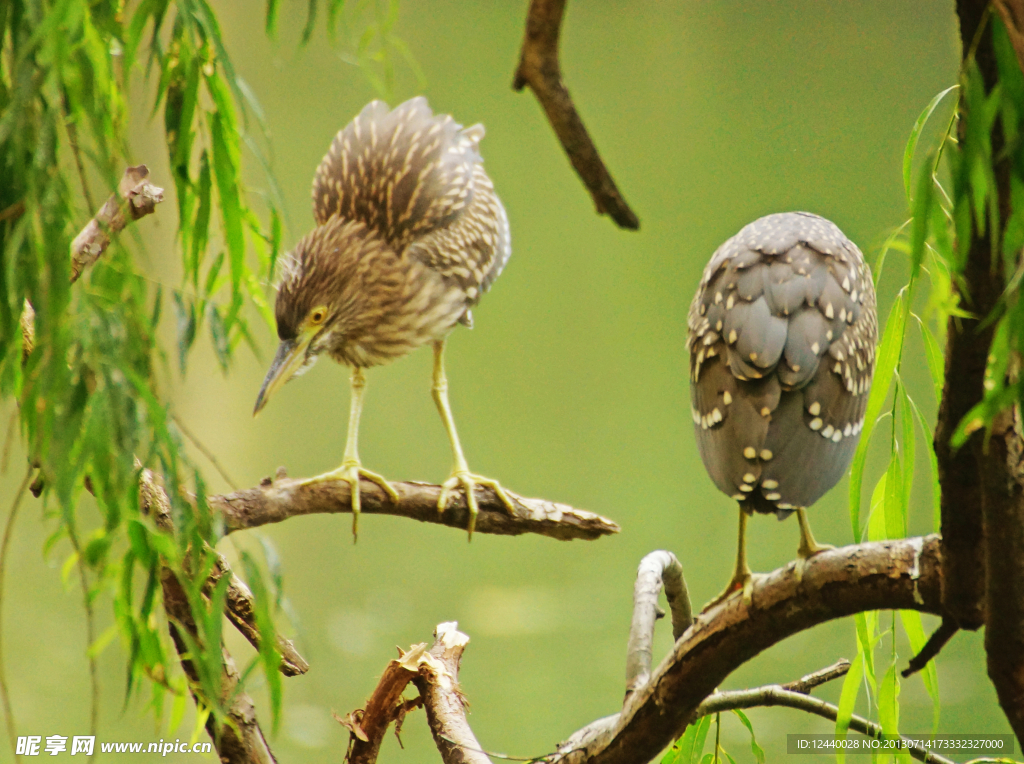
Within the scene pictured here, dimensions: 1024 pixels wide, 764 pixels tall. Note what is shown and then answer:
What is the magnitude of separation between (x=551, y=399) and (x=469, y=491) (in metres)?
2.19

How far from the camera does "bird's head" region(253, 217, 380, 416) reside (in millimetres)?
1678

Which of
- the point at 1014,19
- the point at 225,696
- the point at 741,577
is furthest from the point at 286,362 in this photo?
the point at 1014,19

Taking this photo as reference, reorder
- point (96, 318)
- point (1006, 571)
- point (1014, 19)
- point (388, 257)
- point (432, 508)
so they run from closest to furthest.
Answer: point (1014, 19), point (96, 318), point (1006, 571), point (432, 508), point (388, 257)

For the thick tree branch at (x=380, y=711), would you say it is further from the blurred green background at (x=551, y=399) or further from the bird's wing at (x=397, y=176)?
the blurred green background at (x=551, y=399)

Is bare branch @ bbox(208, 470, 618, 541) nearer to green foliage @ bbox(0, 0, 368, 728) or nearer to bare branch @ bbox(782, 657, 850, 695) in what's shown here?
bare branch @ bbox(782, 657, 850, 695)

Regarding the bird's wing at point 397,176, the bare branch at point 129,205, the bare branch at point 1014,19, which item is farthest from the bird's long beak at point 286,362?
the bare branch at point 1014,19

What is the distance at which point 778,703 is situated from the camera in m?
1.31

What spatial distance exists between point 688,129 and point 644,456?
1420mm

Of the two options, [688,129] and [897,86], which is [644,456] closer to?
[688,129]

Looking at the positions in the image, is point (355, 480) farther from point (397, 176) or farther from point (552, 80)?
point (552, 80)

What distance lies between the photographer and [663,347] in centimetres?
386

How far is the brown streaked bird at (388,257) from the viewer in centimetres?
171

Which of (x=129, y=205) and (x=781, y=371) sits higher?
(x=129, y=205)

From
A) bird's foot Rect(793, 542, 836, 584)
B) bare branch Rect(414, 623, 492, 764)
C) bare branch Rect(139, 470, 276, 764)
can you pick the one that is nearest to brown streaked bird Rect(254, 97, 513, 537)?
bare branch Rect(414, 623, 492, 764)
